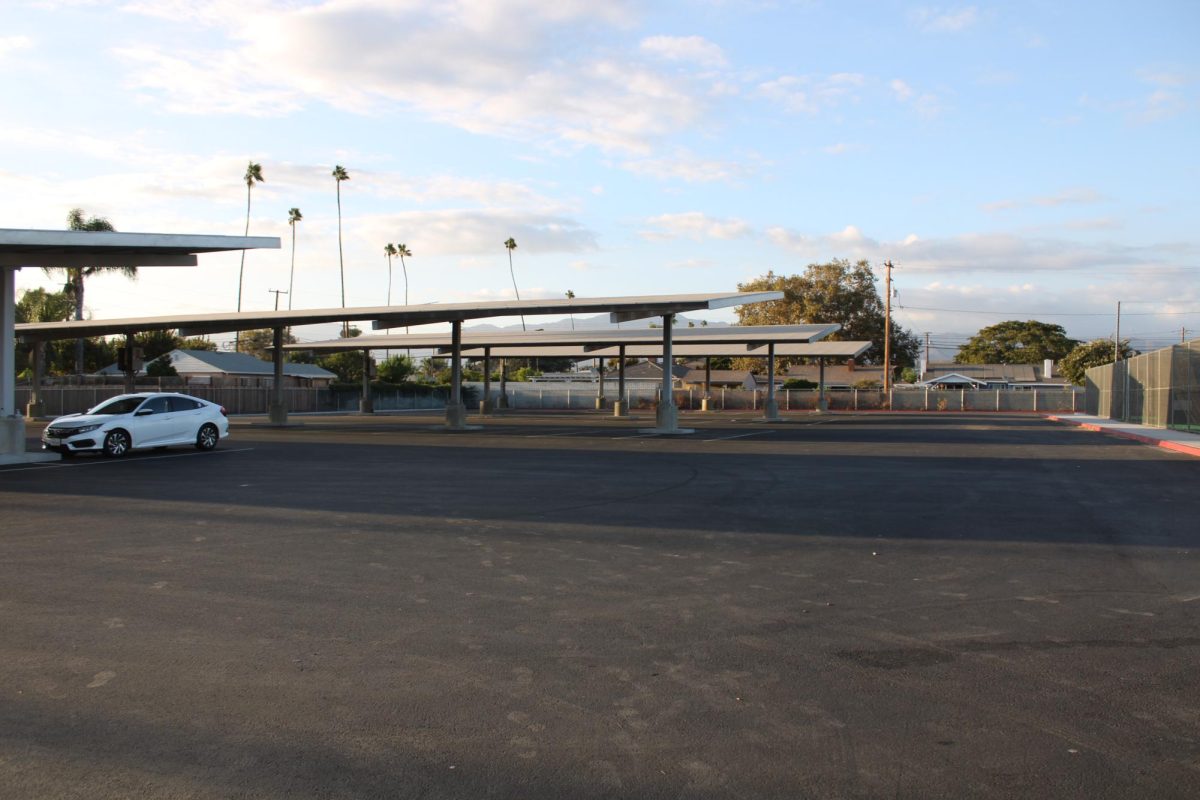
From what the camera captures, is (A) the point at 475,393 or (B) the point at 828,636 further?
(A) the point at 475,393

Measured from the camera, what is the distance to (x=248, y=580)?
28.9ft

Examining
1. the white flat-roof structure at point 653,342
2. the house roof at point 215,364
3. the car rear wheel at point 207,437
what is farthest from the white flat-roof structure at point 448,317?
the house roof at point 215,364

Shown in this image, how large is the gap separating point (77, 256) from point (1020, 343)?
115865 mm

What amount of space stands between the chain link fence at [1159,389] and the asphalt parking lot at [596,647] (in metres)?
23.9

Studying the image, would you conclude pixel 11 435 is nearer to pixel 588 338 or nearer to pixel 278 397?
pixel 278 397

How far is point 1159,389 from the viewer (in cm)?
3925

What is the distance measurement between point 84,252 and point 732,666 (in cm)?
2084

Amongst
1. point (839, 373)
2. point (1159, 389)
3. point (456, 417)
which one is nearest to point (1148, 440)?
point (1159, 389)

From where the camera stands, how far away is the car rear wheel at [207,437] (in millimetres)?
24578

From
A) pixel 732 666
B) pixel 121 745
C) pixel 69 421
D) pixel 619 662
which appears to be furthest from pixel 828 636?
pixel 69 421

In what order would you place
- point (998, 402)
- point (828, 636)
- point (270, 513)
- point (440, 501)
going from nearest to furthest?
point (828, 636) < point (270, 513) < point (440, 501) < point (998, 402)

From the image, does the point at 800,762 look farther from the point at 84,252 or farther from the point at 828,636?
the point at 84,252

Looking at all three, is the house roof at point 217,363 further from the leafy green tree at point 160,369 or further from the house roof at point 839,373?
the house roof at point 839,373

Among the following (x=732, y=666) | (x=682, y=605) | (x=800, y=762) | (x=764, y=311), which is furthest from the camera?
(x=764, y=311)
